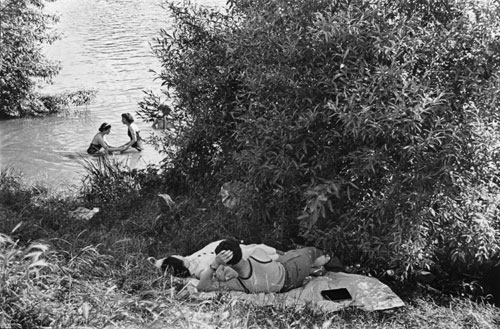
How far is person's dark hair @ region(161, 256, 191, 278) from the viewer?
16.0 ft

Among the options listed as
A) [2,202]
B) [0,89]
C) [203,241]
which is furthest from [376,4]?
[0,89]

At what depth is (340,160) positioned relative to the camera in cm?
505

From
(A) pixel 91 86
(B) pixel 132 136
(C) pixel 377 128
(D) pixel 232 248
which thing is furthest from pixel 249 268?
(A) pixel 91 86

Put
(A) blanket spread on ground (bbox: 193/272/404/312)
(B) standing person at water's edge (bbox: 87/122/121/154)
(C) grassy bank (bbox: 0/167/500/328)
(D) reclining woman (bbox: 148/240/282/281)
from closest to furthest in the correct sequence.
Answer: (C) grassy bank (bbox: 0/167/500/328)
(A) blanket spread on ground (bbox: 193/272/404/312)
(D) reclining woman (bbox: 148/240/282/281)
(B) standing person at water's edge (bbox: 87/122/121/154)

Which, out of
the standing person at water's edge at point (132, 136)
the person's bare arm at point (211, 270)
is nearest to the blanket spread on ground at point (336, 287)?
the person's bare arm at point (211, 270)

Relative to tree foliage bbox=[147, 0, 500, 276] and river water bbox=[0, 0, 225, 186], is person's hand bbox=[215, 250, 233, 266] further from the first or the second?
river water bbox=[0, 0, 225, 186]

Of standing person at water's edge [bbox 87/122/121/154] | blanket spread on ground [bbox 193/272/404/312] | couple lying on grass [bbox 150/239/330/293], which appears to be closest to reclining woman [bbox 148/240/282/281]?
couple lying on grass [bbox 150/239/330/293]

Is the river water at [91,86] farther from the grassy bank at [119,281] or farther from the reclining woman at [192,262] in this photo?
the reclining woman at [192,262]

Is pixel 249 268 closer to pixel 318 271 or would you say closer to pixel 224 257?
pixel 224 257

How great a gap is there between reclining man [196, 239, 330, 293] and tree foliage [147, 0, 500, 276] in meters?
0.33

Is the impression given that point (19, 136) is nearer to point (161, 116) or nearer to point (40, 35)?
point (40, 35)

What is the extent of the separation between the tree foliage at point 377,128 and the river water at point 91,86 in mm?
Result: 2703

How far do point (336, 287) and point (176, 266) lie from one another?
1.21 m

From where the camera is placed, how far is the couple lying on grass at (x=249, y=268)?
15.1 ft
